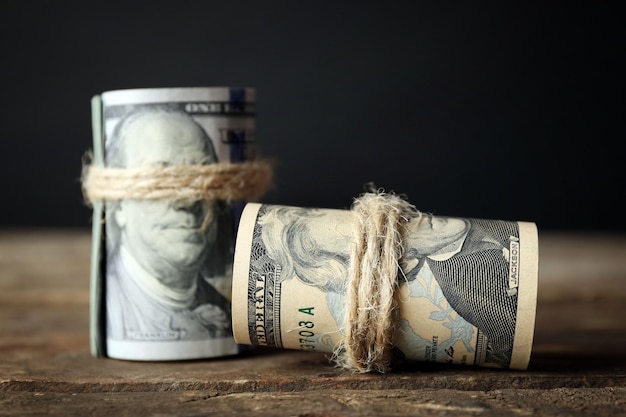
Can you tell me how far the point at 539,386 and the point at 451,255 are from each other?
0.21 metres

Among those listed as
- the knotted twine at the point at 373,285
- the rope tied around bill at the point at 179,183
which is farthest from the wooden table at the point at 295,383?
the rope tied around bill at the point at 179,183

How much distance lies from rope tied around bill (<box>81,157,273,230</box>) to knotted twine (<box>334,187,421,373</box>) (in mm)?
233

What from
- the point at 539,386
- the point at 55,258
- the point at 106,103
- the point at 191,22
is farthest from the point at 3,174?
the point at 539,386

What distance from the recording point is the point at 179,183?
1260mm

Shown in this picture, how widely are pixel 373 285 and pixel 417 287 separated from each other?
6 centimetres

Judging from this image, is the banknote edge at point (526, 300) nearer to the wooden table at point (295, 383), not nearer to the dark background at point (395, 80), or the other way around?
the wooden table at point (295, 383)

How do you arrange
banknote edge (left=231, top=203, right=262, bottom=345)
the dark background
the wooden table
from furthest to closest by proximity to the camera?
the dark background → banknote edge (left=231, top=203, right=262, bottom=345) → the wooden table

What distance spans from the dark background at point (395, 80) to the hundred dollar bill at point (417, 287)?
3.18 ft

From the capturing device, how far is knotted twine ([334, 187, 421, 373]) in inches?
43.3

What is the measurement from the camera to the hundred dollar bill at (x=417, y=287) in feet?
3.64

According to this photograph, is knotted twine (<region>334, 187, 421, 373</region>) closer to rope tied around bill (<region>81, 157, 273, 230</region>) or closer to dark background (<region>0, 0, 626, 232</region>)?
rope tied around bill (<region>81, 157, 273, 230</region>)

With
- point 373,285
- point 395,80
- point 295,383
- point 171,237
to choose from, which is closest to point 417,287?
point 373,285

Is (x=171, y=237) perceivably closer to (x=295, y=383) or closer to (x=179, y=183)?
(x=179, y=183)

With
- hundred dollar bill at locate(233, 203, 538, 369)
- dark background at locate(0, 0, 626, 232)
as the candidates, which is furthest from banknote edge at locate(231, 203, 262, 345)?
dark background at locate(0, 0, 626, 232)
